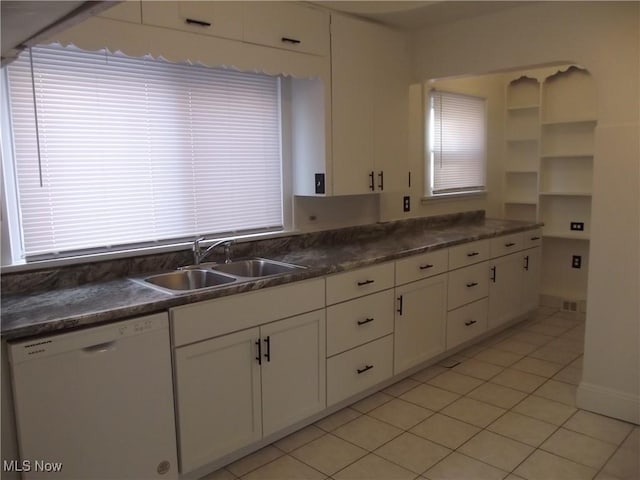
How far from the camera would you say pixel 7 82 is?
2266 mm

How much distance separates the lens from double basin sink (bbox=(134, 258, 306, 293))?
264cm

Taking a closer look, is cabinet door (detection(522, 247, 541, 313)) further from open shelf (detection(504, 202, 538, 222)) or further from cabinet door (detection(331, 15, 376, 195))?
cabinet door (detection(331, 15, 376, 195))

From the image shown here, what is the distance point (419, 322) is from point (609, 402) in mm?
1166

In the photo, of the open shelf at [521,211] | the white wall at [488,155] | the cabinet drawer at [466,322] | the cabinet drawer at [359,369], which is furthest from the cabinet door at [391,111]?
the open shelf at [521,211]

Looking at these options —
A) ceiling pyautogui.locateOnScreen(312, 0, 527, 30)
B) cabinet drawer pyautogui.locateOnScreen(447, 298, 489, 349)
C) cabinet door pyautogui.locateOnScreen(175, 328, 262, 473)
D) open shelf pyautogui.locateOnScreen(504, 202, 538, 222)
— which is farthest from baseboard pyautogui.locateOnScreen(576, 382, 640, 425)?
open shelf pyautogui.locateOnScreen(504, 202, 538, 222)

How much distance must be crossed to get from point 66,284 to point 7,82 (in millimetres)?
932

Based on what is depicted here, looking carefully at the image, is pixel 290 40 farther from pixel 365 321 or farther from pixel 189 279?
pixel 365 321

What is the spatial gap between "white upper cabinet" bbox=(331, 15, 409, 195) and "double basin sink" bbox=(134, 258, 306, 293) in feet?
2.46

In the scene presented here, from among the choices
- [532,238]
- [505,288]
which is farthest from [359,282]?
[532,238]

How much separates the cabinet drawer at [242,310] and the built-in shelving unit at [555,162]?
3.25 metres

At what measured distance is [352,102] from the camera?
3.46 meters

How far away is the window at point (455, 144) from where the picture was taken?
14.8 feet

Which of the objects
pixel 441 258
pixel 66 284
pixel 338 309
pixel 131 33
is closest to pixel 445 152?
pixel 441 258

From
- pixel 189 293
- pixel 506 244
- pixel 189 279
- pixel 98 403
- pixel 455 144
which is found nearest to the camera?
pixel 98 403
